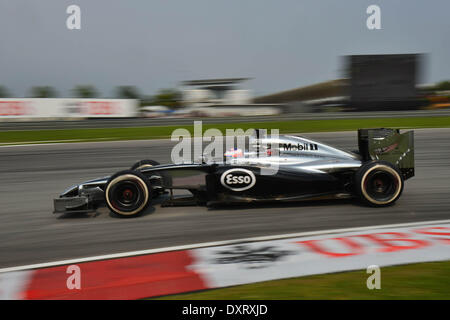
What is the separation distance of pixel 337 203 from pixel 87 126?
20224 millimetres

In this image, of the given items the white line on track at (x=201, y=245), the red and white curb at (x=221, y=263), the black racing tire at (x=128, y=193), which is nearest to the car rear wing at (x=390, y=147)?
the white line on track at (x=201, y=245)

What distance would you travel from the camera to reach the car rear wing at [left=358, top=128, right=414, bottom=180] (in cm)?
676

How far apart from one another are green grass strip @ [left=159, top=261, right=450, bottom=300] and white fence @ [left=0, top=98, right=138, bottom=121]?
29.4m

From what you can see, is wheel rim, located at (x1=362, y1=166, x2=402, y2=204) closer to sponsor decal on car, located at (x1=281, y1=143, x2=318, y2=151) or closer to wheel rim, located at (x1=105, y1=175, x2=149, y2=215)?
sponsor decal on car, located at (x1=281, y1=143, x2=318, y2=151)

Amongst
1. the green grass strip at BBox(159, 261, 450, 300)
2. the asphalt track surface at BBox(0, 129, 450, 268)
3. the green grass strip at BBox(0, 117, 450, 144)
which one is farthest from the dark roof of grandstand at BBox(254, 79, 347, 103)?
the green grass strip at BBox(159, 261, 450, 300)

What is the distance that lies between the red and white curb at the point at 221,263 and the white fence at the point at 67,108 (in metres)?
28.2

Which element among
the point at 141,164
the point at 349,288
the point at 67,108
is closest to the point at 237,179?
the point at 141,164

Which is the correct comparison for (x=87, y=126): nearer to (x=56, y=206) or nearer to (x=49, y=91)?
(x=56, y=206)

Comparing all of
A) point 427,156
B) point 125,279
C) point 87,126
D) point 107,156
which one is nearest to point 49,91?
point 87,126

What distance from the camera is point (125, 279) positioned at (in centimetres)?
414

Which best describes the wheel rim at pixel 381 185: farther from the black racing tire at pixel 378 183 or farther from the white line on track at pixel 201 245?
the white line on track at pixel 201 245

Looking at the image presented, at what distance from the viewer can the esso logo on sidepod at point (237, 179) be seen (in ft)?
20.7

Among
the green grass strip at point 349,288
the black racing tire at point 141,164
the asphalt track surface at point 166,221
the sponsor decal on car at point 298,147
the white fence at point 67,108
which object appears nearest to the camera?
the green grass strip at point 349,288
